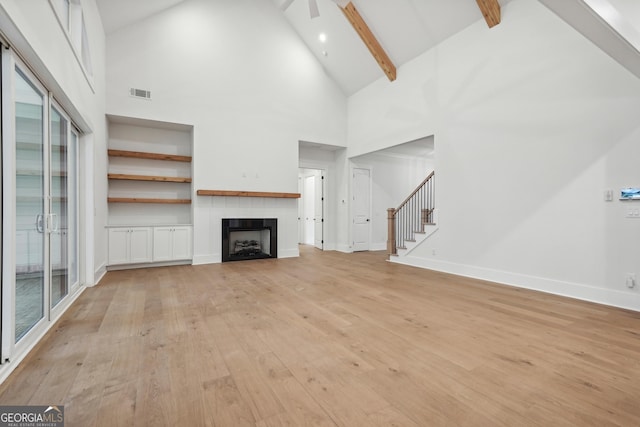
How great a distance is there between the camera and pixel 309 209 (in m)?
10.4

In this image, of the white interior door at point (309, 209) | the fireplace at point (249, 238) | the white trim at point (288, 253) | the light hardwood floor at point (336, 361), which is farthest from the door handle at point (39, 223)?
the white interior door at point (309, 209)

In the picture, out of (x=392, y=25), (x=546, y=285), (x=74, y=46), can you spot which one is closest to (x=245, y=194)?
(x=74, y=46)

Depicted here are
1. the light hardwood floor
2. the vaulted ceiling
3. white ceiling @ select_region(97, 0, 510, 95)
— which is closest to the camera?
the light hardwood floor

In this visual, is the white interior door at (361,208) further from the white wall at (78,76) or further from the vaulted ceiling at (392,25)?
the white wall at (78,76)

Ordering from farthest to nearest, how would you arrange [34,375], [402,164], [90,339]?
[402,164] → [90,339] → [34,375]

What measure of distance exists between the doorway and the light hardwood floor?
506cm

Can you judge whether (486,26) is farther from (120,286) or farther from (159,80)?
(120,286)

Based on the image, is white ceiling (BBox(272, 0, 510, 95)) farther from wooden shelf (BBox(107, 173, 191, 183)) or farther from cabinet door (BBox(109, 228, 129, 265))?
cabinet door (BBox(109, 228, 129, 265))

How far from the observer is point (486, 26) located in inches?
190

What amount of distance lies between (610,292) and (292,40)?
768 cm

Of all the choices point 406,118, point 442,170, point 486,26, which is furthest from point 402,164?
point 486,26

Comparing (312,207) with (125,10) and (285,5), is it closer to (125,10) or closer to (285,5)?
(285,5)

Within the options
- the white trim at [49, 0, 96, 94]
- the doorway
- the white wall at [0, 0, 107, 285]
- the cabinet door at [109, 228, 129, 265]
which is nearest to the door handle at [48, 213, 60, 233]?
the white wall at [0, 0, 107, 285]

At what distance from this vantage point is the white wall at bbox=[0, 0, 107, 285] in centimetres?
205
